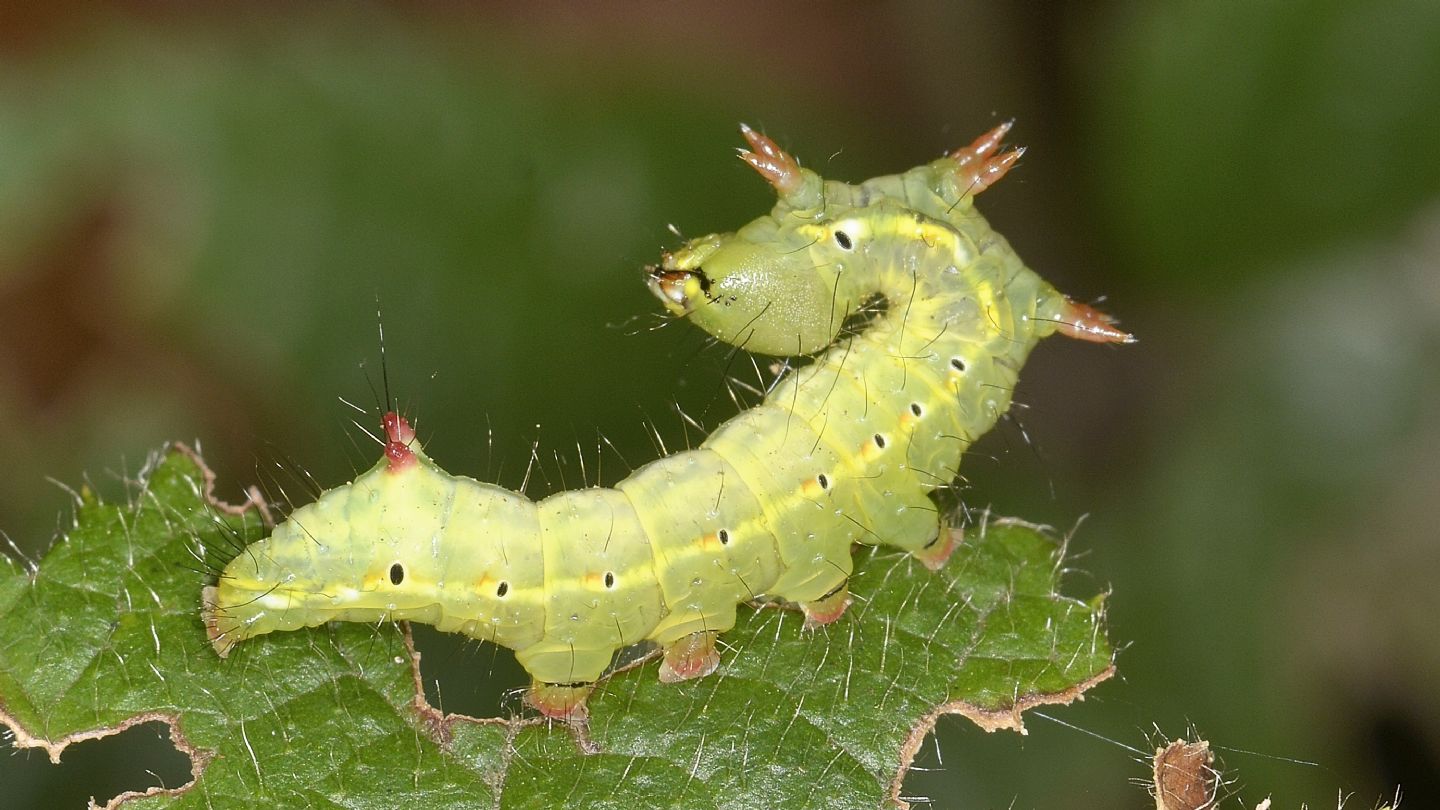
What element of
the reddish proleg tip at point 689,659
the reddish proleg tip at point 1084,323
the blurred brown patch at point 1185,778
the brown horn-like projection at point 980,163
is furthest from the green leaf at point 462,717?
the brown horn-like projection at point 980,163

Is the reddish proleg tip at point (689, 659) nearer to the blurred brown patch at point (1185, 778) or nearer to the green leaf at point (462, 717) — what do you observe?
the green leaf at point (462, 717)

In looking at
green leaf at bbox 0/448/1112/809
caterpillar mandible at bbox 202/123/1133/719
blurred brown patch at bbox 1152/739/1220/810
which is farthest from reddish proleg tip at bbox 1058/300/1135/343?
blurred brown patch at bbox 1152/739/1220/810

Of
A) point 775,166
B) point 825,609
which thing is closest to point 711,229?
point 775,166

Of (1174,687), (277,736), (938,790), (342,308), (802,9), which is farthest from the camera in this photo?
(802,9)

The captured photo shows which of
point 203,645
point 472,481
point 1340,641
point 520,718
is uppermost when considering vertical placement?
point 472,481

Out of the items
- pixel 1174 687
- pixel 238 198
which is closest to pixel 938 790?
pixel 1174 687

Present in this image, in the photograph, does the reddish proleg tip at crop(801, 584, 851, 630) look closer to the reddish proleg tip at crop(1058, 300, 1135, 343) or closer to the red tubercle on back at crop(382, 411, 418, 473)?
the reddish proleg tip at crop(1058, 300, 1135, 343)

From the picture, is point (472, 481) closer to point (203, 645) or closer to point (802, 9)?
point (203, 645)
